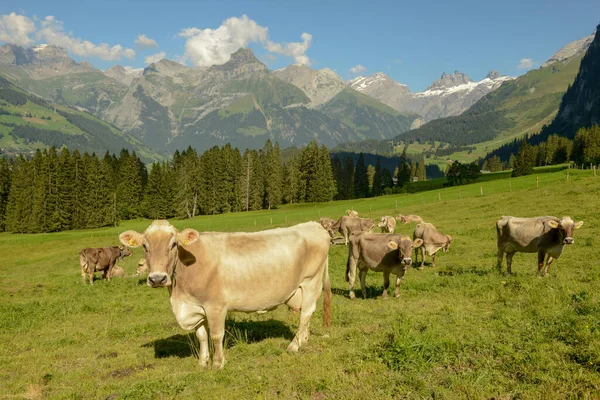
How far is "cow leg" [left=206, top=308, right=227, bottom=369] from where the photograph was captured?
8.23 metres

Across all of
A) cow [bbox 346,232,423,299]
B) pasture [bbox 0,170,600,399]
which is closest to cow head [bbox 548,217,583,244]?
pasture [bbox 0,170,600,399]

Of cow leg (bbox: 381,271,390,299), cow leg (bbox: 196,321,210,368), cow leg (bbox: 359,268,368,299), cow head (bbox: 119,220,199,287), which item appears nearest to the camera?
cow head (bbox: 119,220,199,287)

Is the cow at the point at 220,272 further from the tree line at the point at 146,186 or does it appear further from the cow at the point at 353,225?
the tree line at the point at 146,186

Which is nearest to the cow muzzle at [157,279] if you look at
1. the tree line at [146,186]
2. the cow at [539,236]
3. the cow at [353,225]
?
the cow at [539,236]

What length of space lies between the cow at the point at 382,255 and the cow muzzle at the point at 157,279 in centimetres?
944

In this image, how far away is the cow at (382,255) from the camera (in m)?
14.7

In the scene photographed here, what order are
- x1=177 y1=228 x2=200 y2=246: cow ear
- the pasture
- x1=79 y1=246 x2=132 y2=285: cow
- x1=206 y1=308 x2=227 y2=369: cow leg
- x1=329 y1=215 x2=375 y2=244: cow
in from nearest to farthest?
the pasture
x1=177 y1=228 x2=200 y2=246: cow ear
x1=206 y1=308 x2=227 y2=369: cow leg
x1=79 y1=246 x2=132 y2=285: cow
x1=329 y1=215 x2=375 y2=244: cow

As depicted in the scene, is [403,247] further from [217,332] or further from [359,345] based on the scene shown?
[217,332]

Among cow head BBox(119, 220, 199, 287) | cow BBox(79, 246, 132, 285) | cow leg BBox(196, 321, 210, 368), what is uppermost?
cow head BBox(119, 220, 199, 287)

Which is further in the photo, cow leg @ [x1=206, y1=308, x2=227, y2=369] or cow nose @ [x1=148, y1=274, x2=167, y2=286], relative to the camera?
cow leg @ [x1=206, y1=308, x2=227, y2=369]

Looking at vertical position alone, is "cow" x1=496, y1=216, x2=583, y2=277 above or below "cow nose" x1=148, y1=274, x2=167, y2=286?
below

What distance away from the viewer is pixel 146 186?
329ft

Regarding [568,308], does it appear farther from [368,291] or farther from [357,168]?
[357,168]

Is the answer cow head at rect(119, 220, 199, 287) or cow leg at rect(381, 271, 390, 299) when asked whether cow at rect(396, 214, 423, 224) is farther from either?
cow head at rect(119, 220, 199, 287)
